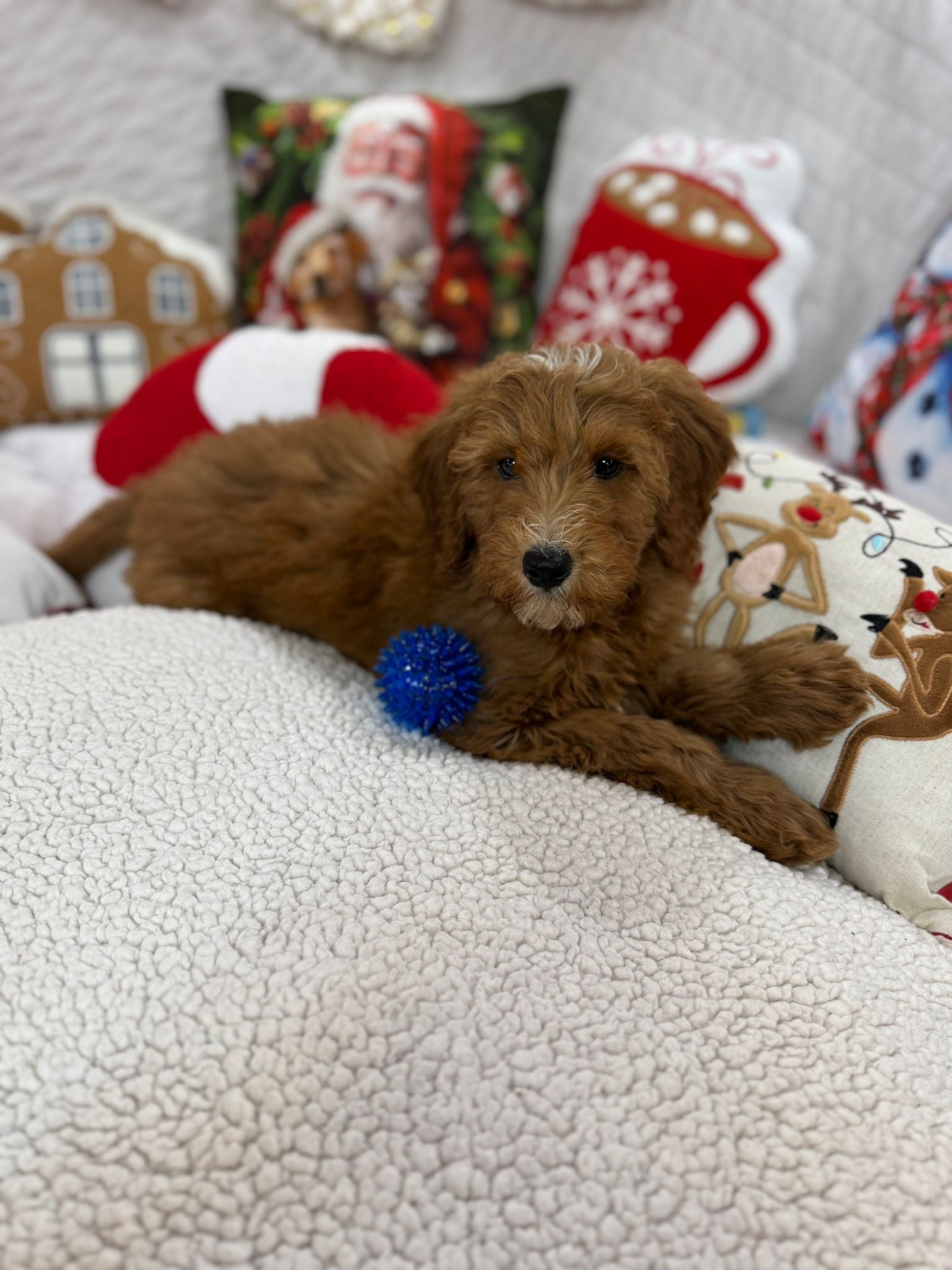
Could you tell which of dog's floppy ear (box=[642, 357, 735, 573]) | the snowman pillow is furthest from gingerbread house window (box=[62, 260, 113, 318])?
the snowman pillow

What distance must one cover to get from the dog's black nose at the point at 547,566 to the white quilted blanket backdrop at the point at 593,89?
5.28 feet

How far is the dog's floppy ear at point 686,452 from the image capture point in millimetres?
1278

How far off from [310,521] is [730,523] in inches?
26.6

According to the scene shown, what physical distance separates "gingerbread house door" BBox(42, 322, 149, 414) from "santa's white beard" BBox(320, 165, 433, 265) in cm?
64

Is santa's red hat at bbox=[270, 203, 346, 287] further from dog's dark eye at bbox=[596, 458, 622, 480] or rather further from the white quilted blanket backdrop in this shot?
dog's dark eye at bbox=[596, 458, 622, 480]

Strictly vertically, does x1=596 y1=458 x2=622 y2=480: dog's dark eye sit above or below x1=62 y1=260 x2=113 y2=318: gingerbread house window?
above

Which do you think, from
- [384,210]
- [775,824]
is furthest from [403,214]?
[775,824]

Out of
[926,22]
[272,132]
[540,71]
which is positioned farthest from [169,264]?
[926,22]

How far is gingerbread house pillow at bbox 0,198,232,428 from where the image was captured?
2.43 m

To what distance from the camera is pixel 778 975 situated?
1077 mm

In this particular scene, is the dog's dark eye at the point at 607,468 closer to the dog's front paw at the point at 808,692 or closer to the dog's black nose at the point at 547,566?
the dog's black nose at the point at 547,566

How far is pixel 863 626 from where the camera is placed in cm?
136

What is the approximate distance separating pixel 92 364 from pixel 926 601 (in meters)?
2.11

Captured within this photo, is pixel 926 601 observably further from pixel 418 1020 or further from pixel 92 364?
pixel 92 364
